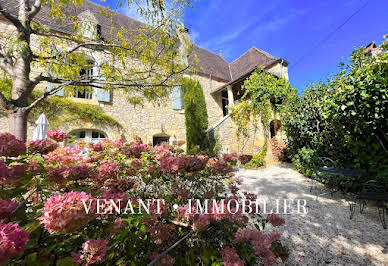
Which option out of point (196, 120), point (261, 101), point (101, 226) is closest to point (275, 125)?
point (261, 101)

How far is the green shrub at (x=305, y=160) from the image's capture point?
4.79m

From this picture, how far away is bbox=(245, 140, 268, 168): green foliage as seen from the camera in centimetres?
745

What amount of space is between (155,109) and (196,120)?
7.97 ft

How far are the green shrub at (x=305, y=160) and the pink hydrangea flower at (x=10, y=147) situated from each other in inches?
214

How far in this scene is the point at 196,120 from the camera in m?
10.0

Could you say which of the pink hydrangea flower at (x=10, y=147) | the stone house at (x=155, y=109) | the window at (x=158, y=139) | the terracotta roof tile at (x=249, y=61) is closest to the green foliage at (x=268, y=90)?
the stone house at (x=155, y=109)

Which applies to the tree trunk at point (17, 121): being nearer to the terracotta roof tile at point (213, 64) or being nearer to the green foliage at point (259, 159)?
the green foliage at point (259, 159)

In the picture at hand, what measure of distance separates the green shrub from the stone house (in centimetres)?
252

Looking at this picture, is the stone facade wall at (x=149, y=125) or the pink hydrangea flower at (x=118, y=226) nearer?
the pink hydrangea flower at (x=118, y=226)

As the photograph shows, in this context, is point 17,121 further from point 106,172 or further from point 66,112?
point 66,112

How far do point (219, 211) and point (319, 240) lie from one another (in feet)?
7.50

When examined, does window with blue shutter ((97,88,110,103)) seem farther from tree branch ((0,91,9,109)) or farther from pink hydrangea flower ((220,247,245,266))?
pink hydrangea flower ((220,247,245,266))

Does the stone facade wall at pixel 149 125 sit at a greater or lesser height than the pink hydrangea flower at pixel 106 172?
greater

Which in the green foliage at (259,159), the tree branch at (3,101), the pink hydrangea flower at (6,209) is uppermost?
the tree branch at (3,101)
